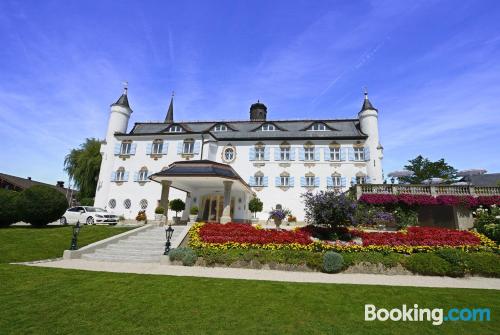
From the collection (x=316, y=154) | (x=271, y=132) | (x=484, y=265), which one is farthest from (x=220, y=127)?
(x=484, y=265)

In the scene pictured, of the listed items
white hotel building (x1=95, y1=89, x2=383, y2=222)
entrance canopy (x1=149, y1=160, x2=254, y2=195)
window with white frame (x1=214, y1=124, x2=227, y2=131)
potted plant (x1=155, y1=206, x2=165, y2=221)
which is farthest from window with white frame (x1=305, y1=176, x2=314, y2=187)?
potted plant (x1=155, y1=206, x2=165, y2=221)

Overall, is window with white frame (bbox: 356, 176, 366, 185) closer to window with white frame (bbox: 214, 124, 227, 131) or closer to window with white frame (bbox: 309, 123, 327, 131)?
window with white frame (bbox: 309, 123, 327, 131)

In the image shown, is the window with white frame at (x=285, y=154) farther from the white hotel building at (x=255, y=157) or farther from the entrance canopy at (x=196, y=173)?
the entrance canopy at (x=196, y=173)

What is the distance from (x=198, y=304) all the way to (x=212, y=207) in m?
18.5

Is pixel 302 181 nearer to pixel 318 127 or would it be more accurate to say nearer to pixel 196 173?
pixel 318 127

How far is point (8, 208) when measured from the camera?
1733cm

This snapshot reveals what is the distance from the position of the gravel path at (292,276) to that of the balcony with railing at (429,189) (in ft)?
43.1

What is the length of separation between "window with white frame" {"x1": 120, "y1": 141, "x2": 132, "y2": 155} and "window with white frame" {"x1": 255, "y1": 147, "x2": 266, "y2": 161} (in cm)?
1619

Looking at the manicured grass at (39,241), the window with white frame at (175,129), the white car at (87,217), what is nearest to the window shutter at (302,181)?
the window with white frame at (175,129)

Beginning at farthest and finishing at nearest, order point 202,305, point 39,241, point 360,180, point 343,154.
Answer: point 343,154, point 360,180, point 39,241, point 202,305

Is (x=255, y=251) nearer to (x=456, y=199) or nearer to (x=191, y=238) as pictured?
(x=191, y=238)

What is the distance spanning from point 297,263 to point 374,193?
1491 cm

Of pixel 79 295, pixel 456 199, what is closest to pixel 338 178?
pixel 456 199

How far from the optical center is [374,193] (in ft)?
73.9
